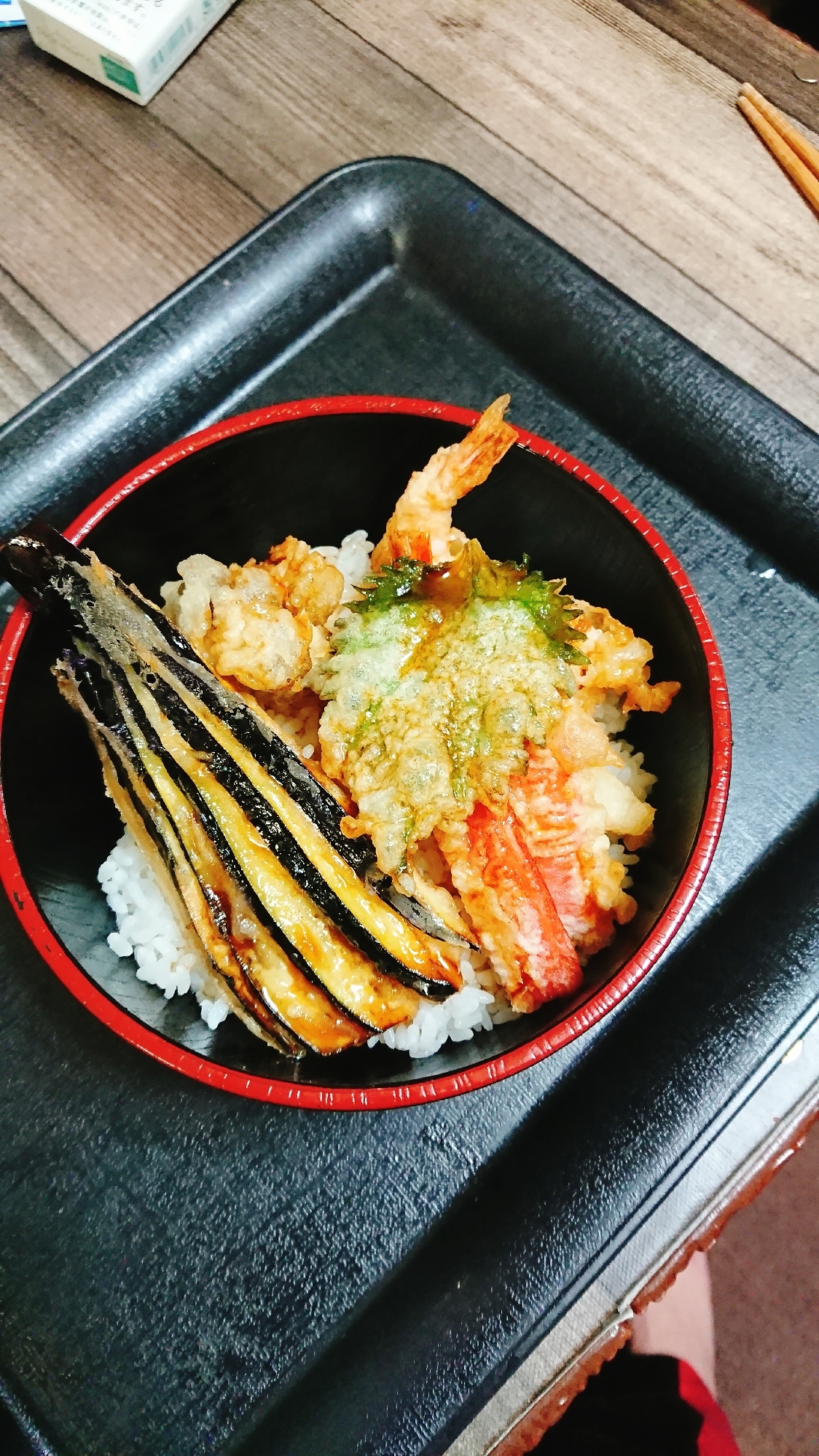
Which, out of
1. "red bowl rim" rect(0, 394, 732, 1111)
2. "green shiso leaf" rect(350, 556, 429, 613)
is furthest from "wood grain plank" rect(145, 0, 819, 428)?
Result: "green shiso leaf" rect(350, 556, 429, 613)

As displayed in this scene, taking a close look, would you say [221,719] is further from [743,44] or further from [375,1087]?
[743,44]

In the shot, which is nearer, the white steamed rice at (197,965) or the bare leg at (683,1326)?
the white steamed rice at (197,965)

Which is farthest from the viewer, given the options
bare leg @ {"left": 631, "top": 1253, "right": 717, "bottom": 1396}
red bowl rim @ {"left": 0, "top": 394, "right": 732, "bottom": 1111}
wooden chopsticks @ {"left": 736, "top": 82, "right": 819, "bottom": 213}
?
bare leg @ {"left": 631, "top": 1253, "right": 717, "bottom": 1396}

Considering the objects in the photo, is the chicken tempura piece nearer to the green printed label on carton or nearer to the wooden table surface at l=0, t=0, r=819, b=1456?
the wooden table surface at l=0, t=0, r=819, b=1456

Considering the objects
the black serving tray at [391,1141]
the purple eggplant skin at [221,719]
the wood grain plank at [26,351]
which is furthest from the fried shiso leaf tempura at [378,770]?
the wood grain plank at [26,351]

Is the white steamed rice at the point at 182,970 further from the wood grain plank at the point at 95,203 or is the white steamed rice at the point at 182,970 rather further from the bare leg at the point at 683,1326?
the bare leg at the point at 683,1326

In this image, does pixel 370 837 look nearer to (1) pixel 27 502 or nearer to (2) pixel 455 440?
(2) pixel 455 440
